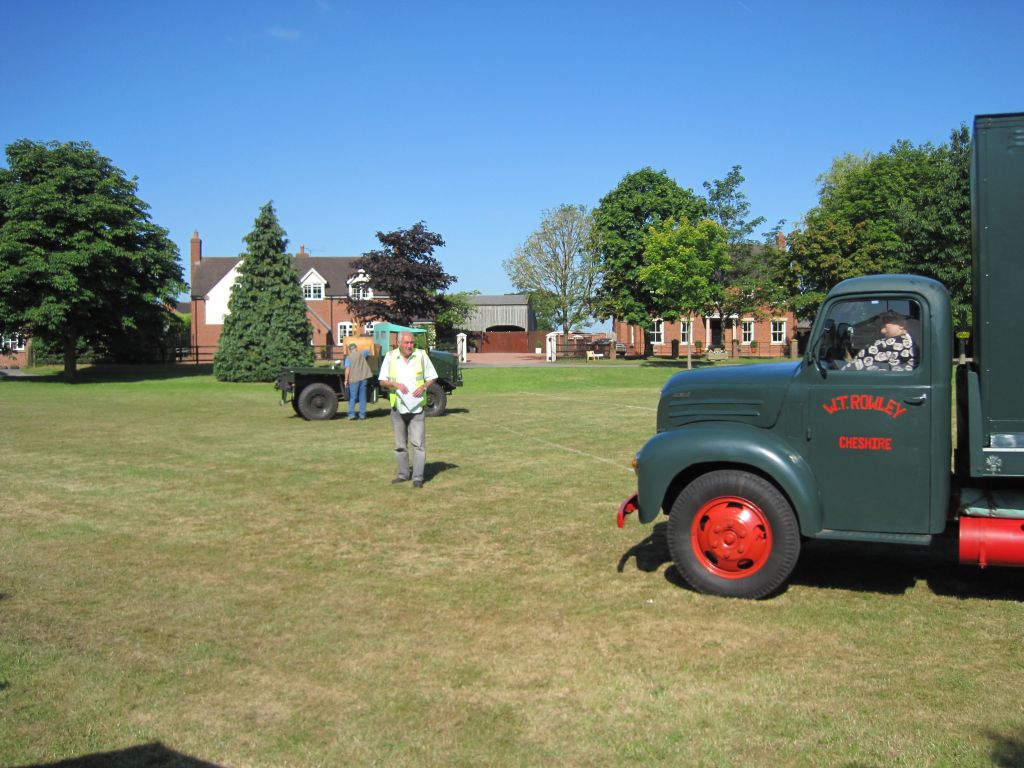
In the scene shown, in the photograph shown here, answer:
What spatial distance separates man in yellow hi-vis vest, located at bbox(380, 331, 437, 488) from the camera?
10.3 meters

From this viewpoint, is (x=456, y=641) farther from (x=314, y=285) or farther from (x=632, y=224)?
(x=314, y=285)

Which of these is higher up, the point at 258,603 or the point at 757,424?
the point at 757,424

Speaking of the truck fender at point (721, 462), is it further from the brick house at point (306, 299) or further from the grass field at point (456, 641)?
the brick house at point (306, 299)

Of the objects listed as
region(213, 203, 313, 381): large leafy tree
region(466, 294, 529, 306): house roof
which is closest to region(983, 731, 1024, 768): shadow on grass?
region(213, 203, 313, 381): large leafy tree

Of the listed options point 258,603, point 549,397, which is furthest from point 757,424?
point 549,397

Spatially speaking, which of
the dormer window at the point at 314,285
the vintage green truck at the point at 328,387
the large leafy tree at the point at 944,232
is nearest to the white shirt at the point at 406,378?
the vintage green truck at the point at 328,387

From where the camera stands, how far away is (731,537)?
19.4 ft

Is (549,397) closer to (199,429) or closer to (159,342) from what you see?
(199,429)

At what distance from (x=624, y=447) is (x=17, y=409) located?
17.2m

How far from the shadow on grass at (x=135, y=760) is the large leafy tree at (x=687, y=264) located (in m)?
39.1

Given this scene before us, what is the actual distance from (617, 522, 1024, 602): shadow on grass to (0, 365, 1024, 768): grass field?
4cm

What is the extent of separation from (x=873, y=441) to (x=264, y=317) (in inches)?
1381

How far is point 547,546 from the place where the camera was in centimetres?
749

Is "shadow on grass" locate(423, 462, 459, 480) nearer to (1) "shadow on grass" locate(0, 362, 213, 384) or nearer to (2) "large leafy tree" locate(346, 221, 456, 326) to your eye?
(1) "shadow on grass" locate(0, 362, 213, 384)
